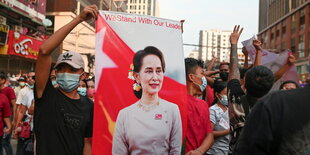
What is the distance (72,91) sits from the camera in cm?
272

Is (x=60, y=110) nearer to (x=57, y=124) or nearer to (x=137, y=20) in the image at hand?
(x=57, y=124)

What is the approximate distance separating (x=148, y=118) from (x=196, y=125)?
656 mm

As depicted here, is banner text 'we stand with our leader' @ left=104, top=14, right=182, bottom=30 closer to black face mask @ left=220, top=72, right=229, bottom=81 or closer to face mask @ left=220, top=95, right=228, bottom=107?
face mask @ left=220, top=95, right=228, bottom=107

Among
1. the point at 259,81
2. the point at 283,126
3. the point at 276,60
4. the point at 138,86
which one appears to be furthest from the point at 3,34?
the point at 283,126

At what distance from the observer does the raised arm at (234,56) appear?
3384 mm

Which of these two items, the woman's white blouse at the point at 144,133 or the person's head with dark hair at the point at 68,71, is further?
the person's head with dark hair at the point at 68,71

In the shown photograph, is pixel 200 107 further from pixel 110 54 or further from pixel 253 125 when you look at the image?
pixel 253 125

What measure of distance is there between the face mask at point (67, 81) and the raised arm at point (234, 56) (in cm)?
156

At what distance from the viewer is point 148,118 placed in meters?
2.46

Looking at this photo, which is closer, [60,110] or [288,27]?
[60,110]

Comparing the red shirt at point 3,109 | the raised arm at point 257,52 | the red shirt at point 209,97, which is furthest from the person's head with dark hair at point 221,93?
the red shirt at point 3,109

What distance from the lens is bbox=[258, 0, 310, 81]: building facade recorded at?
42.8m

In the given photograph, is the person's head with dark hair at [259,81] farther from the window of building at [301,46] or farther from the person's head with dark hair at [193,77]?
the window of building at [301,46]

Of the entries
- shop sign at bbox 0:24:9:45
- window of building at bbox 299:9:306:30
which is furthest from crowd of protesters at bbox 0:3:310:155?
window of building at bbox 299:9:306:30
